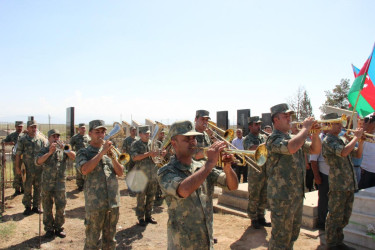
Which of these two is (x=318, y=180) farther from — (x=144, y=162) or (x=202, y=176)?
(x=202, y=176)

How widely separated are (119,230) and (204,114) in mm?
3628

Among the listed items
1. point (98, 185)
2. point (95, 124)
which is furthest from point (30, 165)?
point (98, 185)

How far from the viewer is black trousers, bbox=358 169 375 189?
6.59 meters

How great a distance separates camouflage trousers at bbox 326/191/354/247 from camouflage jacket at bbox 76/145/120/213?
3721 millimetres

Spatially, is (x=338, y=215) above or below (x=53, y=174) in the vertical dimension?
below

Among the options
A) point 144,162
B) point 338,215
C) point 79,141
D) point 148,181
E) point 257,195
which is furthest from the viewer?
point 79,141

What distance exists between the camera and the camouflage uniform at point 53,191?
6.32 metres

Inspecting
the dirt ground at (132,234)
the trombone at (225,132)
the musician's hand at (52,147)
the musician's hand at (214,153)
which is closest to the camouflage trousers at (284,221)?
the trombone at (225,132)

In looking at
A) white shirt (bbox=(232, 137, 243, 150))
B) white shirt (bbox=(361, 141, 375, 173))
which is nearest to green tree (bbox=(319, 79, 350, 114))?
white shirt (bbox=(232, 137, 243, 150))

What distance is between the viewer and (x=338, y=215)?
5055mm

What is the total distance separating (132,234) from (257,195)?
3025mm

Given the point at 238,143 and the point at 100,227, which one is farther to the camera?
the point at 238,143

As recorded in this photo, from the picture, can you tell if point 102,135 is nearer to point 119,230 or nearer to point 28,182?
point 119,230

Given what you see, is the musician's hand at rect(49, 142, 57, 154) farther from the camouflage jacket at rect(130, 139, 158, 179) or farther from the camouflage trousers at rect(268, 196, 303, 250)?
the camouflage trousers at rect(268, 196, 303, 250)
